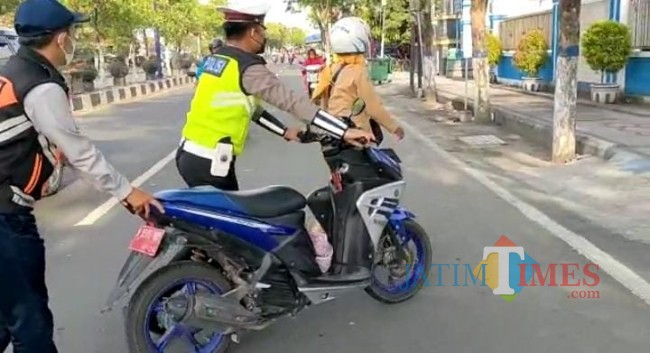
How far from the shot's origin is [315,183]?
839cm

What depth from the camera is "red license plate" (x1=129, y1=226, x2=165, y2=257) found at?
3.31 m

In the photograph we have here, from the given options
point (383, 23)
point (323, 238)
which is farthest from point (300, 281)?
point (383, 23)

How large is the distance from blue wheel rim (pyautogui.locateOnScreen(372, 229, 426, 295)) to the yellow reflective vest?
1.30m

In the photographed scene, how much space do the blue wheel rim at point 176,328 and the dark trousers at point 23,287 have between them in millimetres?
460

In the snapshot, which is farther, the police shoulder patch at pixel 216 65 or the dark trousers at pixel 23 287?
the police shoulder patch at pixel 216 65

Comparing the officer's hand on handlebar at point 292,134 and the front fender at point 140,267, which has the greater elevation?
the officer's hand on handlebar at point 292,134

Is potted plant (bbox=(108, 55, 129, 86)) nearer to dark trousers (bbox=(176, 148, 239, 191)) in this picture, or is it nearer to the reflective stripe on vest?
dark trousers (bbox=(176, 148, 239, 191))

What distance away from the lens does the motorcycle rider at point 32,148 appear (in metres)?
2.77

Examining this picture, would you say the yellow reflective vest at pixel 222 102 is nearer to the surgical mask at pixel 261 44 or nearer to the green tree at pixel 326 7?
the surgical mask at pixel 261 44

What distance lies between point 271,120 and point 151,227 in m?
1.20

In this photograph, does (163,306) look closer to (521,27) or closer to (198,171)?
(198,171)

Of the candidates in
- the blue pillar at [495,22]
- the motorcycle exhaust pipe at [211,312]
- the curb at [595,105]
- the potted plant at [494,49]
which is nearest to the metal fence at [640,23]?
the curb at [595,105]

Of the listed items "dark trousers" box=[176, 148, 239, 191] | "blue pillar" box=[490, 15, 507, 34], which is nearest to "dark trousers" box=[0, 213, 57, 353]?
"dark trousers" box=[176, 148, 239, 191]

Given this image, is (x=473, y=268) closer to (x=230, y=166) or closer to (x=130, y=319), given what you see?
(x=230, y=166)
